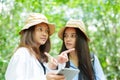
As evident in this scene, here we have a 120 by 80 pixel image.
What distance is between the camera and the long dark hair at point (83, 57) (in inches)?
139

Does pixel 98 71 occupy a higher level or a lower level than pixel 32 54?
lower

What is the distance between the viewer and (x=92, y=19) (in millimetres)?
7891

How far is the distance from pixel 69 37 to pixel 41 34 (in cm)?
59

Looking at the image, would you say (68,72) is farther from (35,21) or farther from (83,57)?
(83,57)

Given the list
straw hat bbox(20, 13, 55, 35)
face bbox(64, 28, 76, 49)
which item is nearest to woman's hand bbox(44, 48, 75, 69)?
straw hat bbox(20, 13, 55, 35)

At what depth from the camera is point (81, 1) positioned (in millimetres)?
8164

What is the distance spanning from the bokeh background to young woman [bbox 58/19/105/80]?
2800mm

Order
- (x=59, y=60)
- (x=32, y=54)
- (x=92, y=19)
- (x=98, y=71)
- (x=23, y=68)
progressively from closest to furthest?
(x=59, y=60) < (x=23, y=68) < (x=32, y=54) < (x=98, y=71) < (x=92, y=19)

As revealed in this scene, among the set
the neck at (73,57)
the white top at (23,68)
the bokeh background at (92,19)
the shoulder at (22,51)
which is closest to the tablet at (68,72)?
the white top at (23,68)

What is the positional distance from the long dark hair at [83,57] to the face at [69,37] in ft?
0.14

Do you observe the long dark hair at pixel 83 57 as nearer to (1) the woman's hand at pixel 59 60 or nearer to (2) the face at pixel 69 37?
(2) the face at pixel 69 37

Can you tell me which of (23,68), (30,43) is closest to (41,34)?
(30,43)

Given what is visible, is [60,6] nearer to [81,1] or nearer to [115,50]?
[81,1]

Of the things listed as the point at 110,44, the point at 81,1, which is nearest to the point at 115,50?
the point at 110,44
